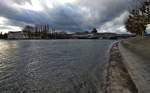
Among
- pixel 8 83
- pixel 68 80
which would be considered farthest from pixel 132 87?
pixel 8 83

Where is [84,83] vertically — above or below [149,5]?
below

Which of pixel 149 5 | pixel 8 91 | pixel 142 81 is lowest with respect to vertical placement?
pixel 8 91

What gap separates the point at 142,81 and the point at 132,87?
739 millimetres

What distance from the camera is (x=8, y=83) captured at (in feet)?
51.9

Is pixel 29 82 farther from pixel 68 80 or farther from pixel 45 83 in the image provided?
pixel 68 80

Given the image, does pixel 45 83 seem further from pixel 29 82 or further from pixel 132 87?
pixel 132 87

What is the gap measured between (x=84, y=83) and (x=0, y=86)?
6.35 m

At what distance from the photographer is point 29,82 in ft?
53.3

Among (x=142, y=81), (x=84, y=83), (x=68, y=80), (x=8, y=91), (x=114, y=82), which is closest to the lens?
(x=142, y=81)

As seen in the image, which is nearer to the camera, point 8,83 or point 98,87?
point 98,87

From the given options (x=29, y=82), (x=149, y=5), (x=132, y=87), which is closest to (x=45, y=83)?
(x=29, y=82)

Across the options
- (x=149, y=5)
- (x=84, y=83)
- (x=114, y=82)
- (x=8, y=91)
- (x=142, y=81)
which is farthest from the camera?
(x=149, y=5)

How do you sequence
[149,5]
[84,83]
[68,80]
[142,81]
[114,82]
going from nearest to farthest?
[142,81] → [114,82] → [84,83] → [68,80] → [149,5]

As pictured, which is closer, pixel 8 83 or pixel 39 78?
pixel 8 83
